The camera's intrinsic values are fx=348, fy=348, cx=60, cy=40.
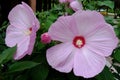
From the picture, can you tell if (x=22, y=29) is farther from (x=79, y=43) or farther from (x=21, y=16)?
(x=79, y=43)

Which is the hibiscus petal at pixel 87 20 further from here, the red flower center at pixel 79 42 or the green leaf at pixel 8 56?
the green leaf at pixel 8 56

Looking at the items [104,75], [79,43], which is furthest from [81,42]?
[104,75]

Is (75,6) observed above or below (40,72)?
above

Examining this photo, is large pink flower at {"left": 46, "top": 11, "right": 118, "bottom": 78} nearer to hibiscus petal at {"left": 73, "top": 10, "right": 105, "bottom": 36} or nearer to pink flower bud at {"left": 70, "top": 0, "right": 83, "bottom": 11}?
hibiscus petal at {"left": 73, "top": 10, "right": 105, "bottom": 36}

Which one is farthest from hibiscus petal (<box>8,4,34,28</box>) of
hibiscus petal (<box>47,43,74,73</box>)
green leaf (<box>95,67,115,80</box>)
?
green leaf (<box>95,67,115,80</box>)

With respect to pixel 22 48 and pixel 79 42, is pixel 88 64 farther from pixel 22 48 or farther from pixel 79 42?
pixel 22 48

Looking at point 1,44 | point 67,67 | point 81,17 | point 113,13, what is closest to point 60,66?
point 67,67

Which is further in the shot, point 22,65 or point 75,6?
point 75,6

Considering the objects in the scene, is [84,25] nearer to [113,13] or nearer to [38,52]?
[38,52]

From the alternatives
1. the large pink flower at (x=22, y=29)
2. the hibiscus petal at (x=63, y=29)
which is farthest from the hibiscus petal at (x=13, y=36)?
the hibiscus petal at (x=63, y=29)
